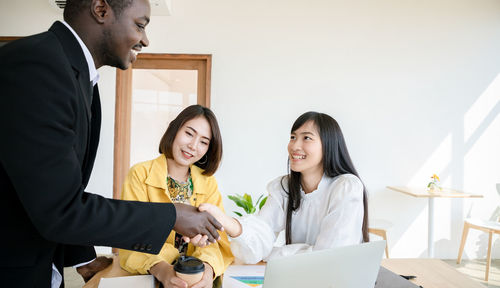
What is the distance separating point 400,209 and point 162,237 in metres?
3.59

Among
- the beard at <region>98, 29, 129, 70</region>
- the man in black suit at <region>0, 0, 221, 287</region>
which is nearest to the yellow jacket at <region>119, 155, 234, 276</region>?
the man in black suit at <region>0, 0, 221, 287</region>

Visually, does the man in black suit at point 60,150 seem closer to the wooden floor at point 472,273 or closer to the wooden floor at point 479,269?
the wooden floor at point 472,273

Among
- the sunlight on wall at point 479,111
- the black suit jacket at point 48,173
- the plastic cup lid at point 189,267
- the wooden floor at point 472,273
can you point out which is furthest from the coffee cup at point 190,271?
the sunlight on wall at point 479,111

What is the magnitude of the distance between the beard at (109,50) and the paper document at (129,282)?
67 cm

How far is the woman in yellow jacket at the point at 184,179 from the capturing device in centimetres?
123

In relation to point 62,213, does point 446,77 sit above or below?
above

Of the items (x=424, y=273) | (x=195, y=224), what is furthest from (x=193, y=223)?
(x=424, y=273)

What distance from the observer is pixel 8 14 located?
3.71 m

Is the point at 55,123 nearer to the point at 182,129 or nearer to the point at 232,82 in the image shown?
the point at 182,129

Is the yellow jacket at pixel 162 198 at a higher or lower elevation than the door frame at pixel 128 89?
lower

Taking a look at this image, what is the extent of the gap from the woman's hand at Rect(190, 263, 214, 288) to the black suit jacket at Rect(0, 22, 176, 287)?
0.31 metres

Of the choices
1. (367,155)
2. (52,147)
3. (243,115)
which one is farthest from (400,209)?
(52,147)

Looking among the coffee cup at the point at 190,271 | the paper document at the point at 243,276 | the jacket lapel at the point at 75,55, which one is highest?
the jacket lapel at the point at 75,55

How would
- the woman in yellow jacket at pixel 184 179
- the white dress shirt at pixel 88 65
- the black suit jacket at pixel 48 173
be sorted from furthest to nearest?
the woman in yellow jacket at pixel 184 179 < the white dress shirt at pixel 88 65 < the black suit jacket at pixel 48 173
